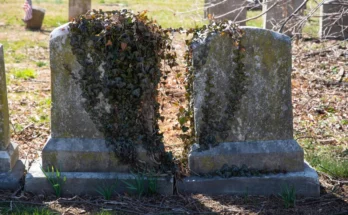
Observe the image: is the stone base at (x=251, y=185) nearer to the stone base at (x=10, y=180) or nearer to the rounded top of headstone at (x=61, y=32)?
the stone base at (x=10, y=180)

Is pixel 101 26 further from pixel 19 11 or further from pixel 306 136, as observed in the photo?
pixel 19 11

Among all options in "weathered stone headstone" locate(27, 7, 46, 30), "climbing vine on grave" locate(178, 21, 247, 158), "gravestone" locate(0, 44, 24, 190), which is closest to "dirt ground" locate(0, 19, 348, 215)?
"gravestone" locate(0, 44, 24, 190)

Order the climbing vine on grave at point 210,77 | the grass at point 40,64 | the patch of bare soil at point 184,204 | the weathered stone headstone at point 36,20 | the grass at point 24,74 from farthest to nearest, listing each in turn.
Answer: the weathered stone headstone at point 36,20, the grass at point 40,64, the grass at point 24,74, the climbing vine on grave at point 210,77, the patch of bare soil at point 184,204

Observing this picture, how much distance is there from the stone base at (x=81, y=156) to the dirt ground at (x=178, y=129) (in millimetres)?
276

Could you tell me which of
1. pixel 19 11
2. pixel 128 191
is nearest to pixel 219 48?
pixel 128 191

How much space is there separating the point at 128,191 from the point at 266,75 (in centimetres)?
150

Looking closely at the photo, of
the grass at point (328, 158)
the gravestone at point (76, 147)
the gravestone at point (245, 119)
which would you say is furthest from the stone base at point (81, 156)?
the grass at point (328, 158)

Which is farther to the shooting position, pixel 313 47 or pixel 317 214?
pixel 313 47

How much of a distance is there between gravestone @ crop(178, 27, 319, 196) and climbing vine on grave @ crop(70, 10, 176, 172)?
0.35 meters

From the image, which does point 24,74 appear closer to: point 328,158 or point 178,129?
point 178,129

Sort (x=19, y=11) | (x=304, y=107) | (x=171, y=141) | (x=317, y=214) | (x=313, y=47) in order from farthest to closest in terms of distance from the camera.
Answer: (x=19, y=11) → (x=313, y=47) → (x=304, y=107) → (x=171, y=141) → (x=317, y=214)

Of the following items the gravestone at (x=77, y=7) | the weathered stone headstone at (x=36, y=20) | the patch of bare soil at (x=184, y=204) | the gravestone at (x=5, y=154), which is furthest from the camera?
the weathered stone headstone at (x=36, y=20)

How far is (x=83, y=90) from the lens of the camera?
4887 mm

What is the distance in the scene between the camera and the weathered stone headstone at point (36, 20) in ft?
46.3
